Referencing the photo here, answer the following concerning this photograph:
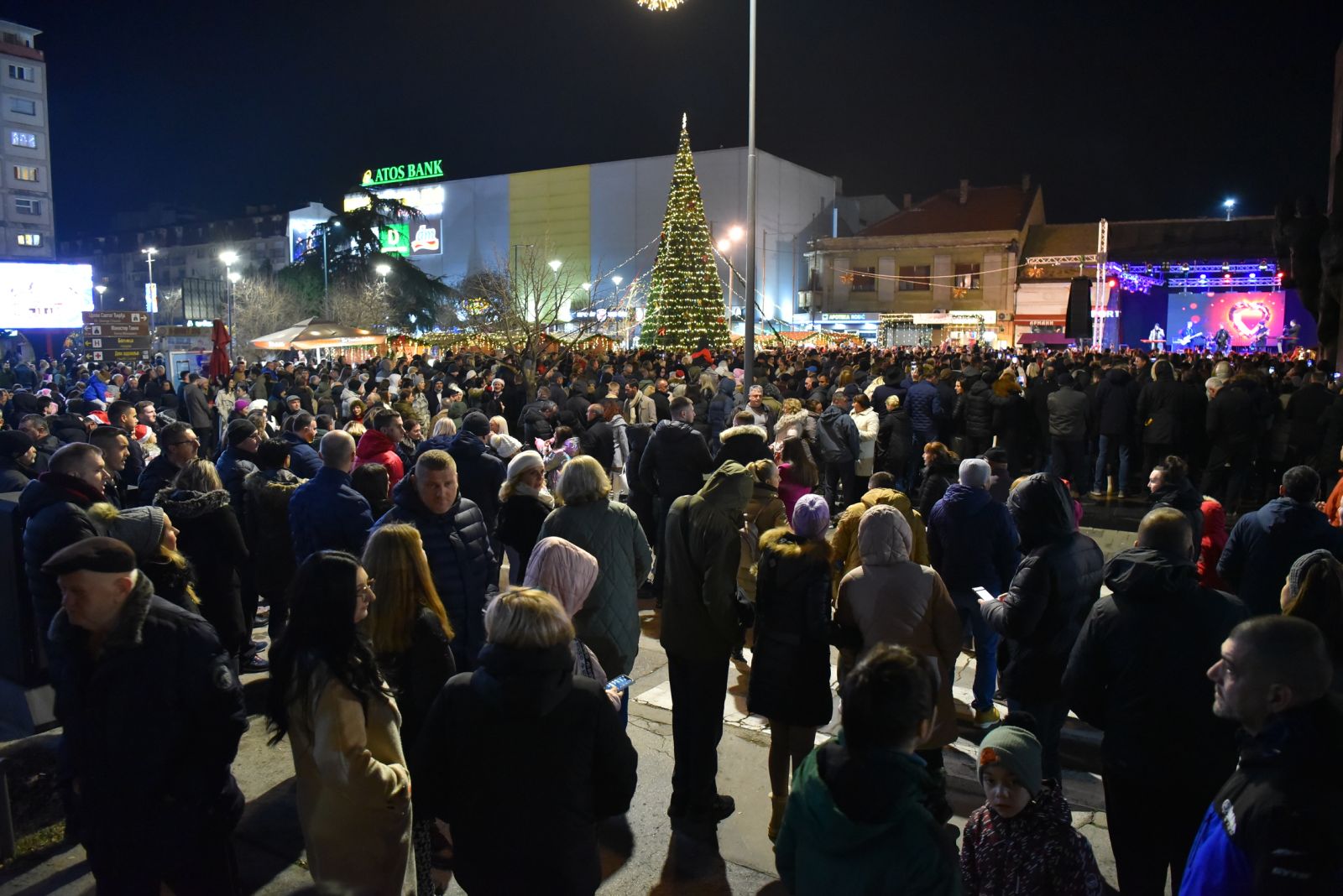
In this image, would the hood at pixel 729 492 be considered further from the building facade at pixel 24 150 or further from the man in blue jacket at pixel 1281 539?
the building facade at pixel 24 150

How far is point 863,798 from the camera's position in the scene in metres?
2.19

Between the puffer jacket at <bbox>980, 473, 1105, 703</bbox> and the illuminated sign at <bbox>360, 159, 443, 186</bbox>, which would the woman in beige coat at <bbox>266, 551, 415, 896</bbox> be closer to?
the puffer jacket at <bbox>980, 473, 1105, 703</bbox>

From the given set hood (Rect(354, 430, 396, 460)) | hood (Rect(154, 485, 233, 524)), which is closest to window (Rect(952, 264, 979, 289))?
hood (Rect(354, 430, 396, 460))

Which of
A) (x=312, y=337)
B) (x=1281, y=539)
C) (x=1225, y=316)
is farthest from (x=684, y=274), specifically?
(x=1225, y=316)

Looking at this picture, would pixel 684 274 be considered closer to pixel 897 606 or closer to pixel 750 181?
pixel 750 181

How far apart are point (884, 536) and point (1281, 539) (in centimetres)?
257

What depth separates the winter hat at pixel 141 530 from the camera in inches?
167

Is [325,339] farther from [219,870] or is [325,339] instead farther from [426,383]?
[219,870]

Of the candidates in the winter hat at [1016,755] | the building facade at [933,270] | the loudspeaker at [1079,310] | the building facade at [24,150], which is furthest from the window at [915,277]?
the building facade at [24,150]

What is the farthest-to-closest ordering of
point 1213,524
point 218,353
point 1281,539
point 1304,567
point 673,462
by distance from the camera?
point 218,353 < point 673,462 < point 1213,524 < point 1281,539 < point 1304,567

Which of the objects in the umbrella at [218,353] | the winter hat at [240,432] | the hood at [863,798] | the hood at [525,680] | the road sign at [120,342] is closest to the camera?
the hood at [863,798]

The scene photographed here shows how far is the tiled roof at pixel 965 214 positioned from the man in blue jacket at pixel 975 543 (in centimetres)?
4632

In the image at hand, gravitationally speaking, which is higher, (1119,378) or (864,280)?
(864,280)

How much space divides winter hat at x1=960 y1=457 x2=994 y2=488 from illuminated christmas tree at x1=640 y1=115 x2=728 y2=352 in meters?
22.3
